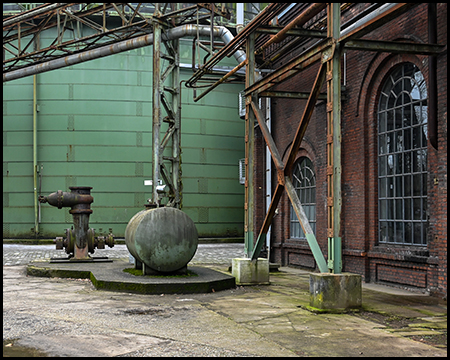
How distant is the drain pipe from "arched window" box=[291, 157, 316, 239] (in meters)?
4.34

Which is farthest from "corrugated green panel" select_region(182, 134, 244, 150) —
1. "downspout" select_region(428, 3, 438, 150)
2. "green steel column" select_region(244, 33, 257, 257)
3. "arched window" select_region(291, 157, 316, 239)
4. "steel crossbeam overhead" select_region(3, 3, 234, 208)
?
"downspout" select_region(428, 3, 438, 150)

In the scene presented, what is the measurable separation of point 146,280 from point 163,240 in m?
0.85

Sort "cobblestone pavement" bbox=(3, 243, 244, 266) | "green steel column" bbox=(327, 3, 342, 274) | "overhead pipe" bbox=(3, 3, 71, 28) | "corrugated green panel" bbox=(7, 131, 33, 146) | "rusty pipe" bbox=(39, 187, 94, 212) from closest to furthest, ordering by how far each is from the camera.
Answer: "green steel column" bbox=(327, 3, 342, 274) < "rusty pipe" bbox=(39, 187, 94, 212) < "cobblestone pavement" bbox=(3, 243, 244, 266) < "overhead pipe" bbox=(3, 3, 71, 28) < "corrugated green panel" bbox=(7, 131, 33, 146)

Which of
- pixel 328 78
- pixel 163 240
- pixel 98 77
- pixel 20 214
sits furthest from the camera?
pixel 98 77

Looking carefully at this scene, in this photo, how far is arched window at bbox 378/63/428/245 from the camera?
31.8 ft

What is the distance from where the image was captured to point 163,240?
1005cm

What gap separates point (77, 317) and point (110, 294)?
208cm

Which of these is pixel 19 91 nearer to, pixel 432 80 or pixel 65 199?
pixel 65 199

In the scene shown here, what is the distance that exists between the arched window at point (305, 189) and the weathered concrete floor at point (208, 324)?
4.29 metres

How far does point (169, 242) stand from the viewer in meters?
10.1

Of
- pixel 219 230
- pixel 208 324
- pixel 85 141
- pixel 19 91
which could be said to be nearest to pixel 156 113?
pixel 85 141

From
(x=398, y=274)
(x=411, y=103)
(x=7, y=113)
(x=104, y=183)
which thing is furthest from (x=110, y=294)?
(x=7, y=113)

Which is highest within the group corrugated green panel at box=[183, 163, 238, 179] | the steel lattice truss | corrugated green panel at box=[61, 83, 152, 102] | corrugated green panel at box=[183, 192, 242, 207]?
the steel lattice truss

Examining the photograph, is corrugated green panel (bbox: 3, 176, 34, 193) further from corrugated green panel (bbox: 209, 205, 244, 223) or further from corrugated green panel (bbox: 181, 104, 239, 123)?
corrugated green panel (bbox: 209, 205, 244, 223)
